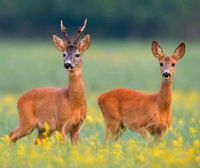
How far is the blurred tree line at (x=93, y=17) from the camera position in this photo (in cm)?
6384

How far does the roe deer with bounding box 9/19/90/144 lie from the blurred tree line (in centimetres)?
4874

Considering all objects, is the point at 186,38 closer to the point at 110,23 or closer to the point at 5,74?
the point at 110,23

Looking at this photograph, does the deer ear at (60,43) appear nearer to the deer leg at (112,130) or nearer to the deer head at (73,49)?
the deer head at (73,49)

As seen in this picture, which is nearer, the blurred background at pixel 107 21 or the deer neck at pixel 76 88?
the deer neck at pixel 76 88

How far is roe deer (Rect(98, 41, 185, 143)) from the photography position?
13664 mm

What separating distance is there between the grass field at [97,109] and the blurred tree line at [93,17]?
1613 cm

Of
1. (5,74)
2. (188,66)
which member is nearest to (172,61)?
(5,74)

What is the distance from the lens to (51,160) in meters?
10.9

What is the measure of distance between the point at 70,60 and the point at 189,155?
3327 mm

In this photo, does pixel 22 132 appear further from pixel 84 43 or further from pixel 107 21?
pixel 107 21

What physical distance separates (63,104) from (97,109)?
8.06 meters

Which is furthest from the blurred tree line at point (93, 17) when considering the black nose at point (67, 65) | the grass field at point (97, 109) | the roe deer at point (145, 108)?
the black nose at point (67, 65)

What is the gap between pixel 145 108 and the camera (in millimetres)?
14070

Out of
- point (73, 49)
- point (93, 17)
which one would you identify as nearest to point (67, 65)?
point (73, 49)
